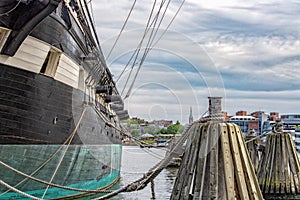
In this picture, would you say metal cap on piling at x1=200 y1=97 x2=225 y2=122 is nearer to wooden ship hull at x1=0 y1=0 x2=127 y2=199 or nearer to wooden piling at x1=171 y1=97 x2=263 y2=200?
wooden piling at x1=171 y1=97 x2=263 y2=200

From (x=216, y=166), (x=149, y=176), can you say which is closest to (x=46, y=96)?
(x=149, y=176)

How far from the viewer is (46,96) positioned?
10.7 meters

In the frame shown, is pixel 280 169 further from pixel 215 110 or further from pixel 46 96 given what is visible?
pixel 215 110

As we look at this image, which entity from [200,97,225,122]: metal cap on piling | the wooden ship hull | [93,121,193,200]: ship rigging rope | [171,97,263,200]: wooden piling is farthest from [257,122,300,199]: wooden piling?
[200,97,225,122]: metal cap on piling

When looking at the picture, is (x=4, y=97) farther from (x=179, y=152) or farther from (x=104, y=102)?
(x=104, y=102)

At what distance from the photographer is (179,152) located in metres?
6.46

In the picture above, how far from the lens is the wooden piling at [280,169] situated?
1389 cm

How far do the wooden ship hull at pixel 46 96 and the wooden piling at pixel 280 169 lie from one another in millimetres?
6403

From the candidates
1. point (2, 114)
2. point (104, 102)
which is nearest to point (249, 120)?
point (104, 102)

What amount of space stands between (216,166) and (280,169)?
959 centimetres

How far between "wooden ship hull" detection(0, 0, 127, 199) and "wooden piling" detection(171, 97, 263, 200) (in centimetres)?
330

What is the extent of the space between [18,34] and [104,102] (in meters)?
10.4

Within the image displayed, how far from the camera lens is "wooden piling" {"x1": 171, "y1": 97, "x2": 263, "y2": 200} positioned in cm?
534

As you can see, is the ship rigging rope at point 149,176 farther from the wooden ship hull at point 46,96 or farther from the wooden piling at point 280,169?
the wooden piling at point 280,169
